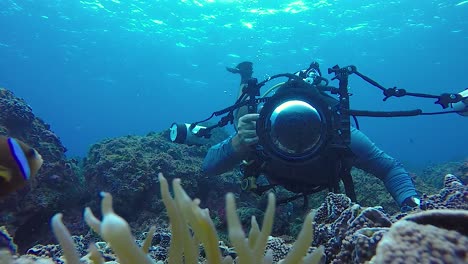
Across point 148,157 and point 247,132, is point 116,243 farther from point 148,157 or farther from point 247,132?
point 148,157

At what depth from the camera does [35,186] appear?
5.51 metres

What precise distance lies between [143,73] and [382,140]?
93.2 meters

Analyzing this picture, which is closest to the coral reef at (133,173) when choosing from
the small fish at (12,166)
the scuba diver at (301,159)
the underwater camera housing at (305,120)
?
the scuba diver at (301,159)

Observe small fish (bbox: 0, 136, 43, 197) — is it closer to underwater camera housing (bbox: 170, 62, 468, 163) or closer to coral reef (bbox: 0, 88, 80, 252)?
underwater camera housing (bbox: 170, 62, 468, 163)

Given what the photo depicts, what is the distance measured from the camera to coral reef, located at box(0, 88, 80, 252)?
5203mm

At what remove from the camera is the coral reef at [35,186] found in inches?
205

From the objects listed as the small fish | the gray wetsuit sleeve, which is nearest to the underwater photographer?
the gray wetsuit sleeve

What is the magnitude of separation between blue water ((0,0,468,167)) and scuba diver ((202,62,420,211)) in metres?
17.6

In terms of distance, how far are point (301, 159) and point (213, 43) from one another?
2844cm

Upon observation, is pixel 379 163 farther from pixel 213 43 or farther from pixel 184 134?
pixel 213 43

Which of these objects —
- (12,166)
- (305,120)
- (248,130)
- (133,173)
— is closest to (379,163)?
(305,120)

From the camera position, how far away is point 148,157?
6.63m

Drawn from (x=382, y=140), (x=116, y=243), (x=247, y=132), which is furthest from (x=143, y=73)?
(x=382, y=140)

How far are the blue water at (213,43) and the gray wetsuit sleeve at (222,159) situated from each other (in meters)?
16.5
